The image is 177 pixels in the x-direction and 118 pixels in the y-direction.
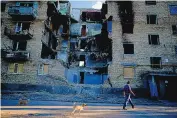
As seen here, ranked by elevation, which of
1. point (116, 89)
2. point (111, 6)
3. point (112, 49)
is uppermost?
point (111, 6)

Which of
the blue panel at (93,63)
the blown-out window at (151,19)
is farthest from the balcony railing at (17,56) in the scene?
the blown-out window at (151,19)

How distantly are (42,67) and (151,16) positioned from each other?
1748cm

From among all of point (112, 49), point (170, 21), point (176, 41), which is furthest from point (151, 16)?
point (112, 49)

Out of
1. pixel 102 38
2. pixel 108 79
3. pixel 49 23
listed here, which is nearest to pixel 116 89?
pixel 108 79

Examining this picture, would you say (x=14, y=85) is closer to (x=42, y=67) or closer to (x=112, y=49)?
(x=42, y=67)

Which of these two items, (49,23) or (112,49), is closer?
(112,49)

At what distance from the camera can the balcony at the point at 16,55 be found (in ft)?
93.8

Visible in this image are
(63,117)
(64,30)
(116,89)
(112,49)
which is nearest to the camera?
(63,117)

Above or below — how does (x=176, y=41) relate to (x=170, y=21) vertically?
below

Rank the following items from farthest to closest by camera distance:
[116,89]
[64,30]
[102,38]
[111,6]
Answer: [64,30], [102,38], [111,6], [116,89]

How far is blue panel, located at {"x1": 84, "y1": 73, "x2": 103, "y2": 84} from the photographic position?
105 feet

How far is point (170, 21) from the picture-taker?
31.0 metres

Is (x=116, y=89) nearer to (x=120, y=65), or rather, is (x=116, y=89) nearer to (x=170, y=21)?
(x=120, y=65)

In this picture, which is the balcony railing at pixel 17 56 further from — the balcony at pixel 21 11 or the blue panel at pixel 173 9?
the blue panel at pixel 173 9
